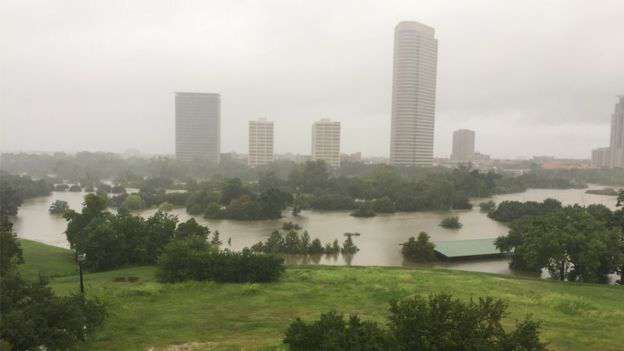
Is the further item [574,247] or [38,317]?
[574,247]

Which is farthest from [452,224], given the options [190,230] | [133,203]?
[133,203]

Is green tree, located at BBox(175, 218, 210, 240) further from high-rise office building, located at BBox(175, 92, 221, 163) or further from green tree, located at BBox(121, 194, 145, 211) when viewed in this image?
high-rise office building, located at BBox(175, 92, 221, 163)

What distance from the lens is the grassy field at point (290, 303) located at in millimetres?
8969

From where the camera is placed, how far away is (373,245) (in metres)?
23.7

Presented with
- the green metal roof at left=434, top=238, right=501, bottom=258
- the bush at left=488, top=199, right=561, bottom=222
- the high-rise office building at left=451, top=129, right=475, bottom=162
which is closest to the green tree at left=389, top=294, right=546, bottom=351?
the green metal roof at left=434, top=238, right=501, bottom=258

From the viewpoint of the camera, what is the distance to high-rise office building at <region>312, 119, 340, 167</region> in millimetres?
86000

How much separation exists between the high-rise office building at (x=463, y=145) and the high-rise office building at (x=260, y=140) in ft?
219

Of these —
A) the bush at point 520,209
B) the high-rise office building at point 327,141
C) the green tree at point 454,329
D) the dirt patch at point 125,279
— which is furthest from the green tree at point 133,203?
the high-rise office building at point 327,141

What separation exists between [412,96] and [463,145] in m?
65.7

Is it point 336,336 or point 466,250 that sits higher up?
point 336,336

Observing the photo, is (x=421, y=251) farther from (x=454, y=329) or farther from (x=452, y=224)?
(x=454, y=329)

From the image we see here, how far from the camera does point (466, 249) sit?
2105cm

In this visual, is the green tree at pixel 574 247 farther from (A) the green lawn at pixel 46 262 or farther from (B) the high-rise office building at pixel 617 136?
(B) the high-rise office building at pixel 617 136

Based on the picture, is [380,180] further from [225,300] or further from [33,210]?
[225,300]
